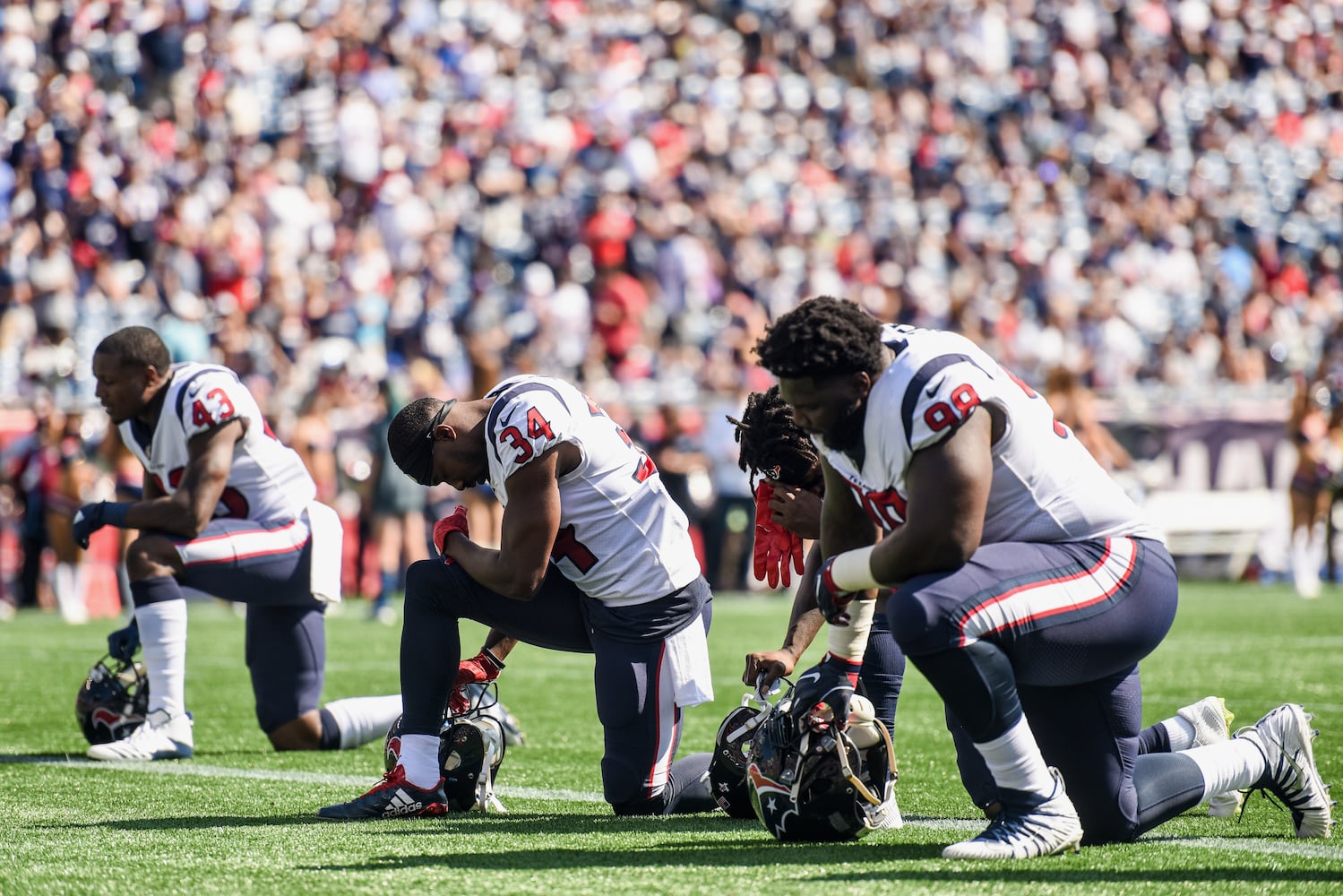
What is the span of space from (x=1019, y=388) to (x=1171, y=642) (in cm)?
701

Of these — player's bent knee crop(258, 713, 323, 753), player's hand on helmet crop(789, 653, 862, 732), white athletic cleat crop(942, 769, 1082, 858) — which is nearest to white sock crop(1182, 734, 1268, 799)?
white athletic cleat crop(942, 769, 1082, 858)

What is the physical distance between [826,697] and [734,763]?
2.20 feet

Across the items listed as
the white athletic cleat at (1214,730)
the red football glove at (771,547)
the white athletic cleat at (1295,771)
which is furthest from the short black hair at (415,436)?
the white athletic cleat at (1295,771)

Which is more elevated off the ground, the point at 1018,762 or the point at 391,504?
the point at 391,504

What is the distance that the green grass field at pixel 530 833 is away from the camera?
3744 millimetres

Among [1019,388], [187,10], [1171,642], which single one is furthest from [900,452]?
[187,10]

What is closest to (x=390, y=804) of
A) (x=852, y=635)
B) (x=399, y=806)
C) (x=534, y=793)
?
(x=399, y=806)

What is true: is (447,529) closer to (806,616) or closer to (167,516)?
(806,616)

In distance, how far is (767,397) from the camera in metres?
4.79

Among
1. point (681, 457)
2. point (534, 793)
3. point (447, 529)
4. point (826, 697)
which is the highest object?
point (681, 457)

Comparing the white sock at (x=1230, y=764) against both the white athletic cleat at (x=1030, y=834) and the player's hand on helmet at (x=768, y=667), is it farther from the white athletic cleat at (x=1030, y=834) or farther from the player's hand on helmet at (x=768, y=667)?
the player's hand on helmet at (x=768, y=667)

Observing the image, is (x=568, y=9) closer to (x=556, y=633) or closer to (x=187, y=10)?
(x=187, y=10)

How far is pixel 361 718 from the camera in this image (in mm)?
6590

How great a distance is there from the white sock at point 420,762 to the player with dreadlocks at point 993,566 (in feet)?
3.78
